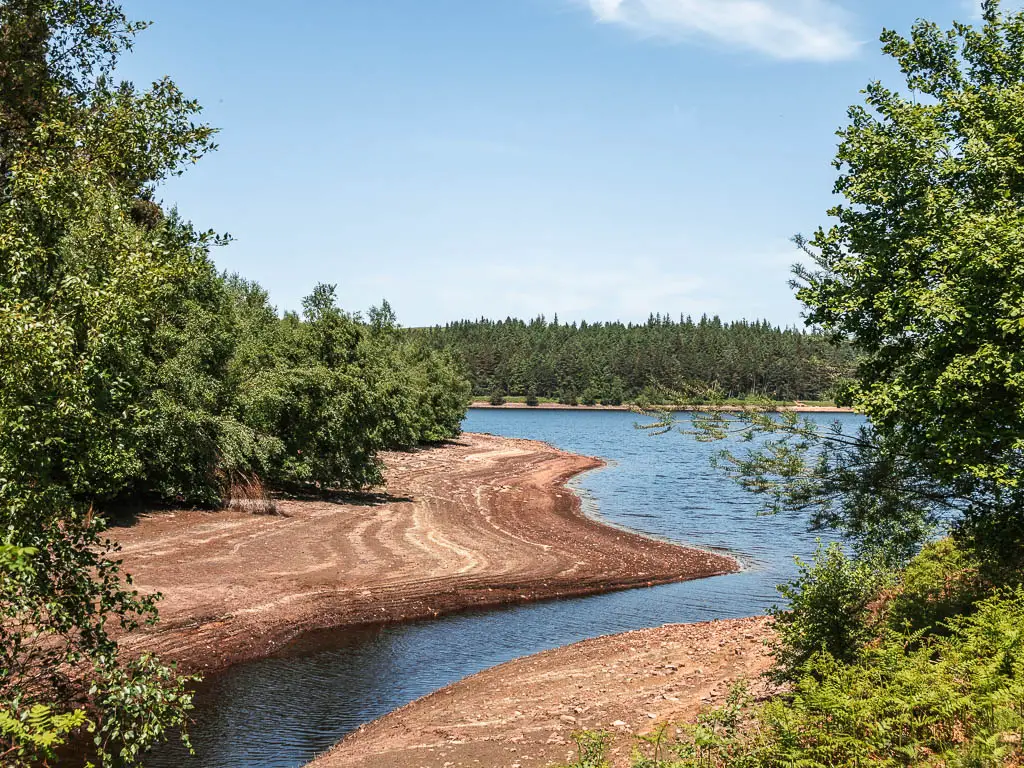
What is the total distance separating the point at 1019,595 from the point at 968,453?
2.15 m

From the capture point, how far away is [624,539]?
37562 millimetres

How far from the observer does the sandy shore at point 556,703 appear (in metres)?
13.2

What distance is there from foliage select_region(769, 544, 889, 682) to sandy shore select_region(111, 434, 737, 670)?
12.4 m

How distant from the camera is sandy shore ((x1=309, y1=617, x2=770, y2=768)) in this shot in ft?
43.3

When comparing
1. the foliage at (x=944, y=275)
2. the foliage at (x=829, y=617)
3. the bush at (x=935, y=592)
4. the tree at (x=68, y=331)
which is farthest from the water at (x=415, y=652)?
the foliage at (x=944, y=275)

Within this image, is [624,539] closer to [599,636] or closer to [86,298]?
[599,636]

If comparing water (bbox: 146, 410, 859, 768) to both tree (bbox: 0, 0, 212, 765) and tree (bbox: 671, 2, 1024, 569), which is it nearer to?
tree (bbox: 0, 0, 212, 765)

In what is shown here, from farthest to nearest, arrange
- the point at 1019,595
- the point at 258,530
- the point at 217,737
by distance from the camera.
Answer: the point at 258,530 → the point at 217,737 → the point at 1019,595

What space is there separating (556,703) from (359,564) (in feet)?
43.8

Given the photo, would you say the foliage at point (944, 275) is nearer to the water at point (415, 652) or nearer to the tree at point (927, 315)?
the tree at point (927, 315)

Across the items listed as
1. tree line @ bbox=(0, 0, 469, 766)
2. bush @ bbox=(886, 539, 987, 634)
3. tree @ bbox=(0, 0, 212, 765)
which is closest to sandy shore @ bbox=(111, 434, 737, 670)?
tree line @ bbox=(0, 0, 469, 766)

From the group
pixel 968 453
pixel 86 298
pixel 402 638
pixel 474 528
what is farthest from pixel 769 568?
pixel 86 298

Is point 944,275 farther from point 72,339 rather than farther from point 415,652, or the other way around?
point 415,652

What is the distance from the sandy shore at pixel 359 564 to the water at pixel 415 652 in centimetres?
99
